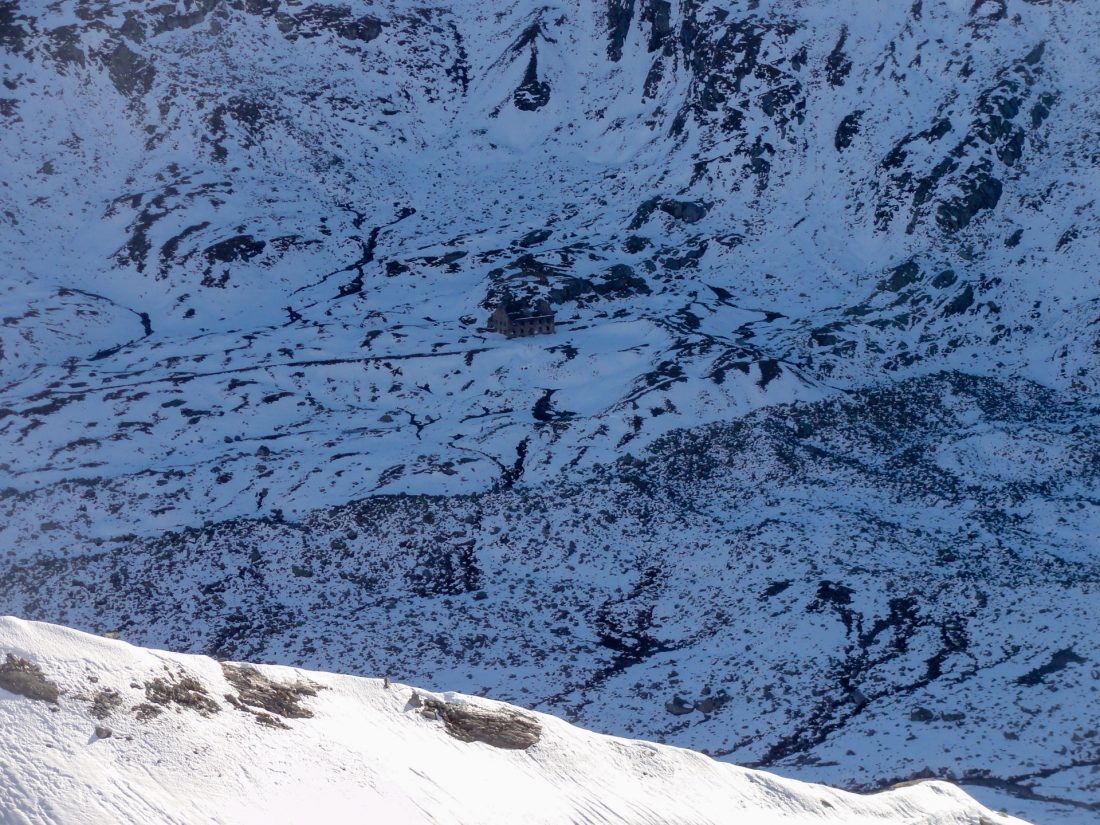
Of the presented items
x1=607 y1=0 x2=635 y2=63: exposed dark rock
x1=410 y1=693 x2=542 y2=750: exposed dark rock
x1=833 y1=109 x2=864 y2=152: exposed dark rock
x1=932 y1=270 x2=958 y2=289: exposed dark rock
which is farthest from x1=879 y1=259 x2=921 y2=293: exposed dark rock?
x1=410 y1=693 x2=542 y2=750: exposed dark rock

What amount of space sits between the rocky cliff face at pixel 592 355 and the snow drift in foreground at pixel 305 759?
9420mm

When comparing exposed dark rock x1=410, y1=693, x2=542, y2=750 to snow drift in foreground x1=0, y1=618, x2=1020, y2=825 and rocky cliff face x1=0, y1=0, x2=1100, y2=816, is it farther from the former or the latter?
rocky cliff face x1=0, y1=0, x2=1100, y2=816

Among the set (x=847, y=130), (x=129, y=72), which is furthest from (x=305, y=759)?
(x=129, y=72)

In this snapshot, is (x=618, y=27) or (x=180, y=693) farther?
(x=618, y=27)

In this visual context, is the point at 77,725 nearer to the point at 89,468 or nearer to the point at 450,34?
the point at 89,468

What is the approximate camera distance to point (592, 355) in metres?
45.7

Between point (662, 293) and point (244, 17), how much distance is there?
4733 centimetres

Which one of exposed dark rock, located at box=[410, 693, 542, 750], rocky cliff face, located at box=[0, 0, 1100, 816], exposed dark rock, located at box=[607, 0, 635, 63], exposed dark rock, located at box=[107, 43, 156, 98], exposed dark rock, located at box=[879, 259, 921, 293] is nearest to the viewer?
exposed dark rock, located at box=[410, 693, 542, 750]

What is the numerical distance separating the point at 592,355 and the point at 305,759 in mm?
34096

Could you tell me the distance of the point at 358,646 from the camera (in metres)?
29.0

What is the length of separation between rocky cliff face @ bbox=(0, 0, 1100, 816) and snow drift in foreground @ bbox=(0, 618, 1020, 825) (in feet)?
30.9

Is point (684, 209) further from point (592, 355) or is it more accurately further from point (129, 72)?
point (129, 72)

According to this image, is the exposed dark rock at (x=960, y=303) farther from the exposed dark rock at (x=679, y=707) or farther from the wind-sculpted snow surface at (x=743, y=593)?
the exposed dark rock at (x=679, y=707)

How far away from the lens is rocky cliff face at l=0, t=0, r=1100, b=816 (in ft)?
94.5
